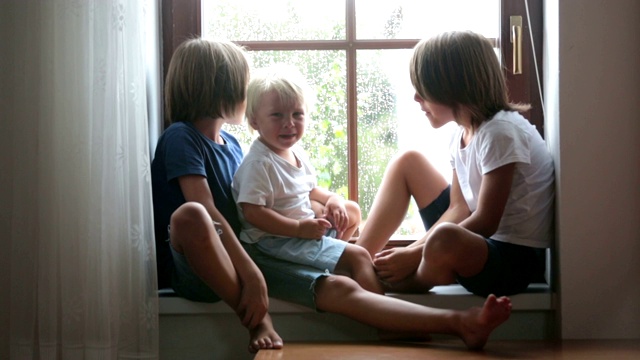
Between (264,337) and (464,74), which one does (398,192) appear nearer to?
(464,74)

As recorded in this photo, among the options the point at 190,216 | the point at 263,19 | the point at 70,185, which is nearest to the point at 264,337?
the point at 190,216

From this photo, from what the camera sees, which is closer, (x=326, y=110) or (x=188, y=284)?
(x=188, y=284)

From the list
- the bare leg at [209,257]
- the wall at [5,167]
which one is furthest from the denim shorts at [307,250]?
the wall at [5,167]

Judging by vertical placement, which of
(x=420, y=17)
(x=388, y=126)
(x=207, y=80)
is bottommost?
(x=388, y=126)

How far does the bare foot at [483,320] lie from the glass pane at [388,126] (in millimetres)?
526

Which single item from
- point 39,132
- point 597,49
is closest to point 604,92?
point 597,49

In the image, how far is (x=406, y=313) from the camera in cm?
178

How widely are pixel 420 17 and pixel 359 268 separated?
2.13 ft

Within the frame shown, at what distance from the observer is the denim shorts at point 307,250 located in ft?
6.27

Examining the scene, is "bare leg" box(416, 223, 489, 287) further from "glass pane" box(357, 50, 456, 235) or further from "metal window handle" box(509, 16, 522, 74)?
"metal window handle" box(509, 16, 522, 74)

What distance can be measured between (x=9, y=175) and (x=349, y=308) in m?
0.72

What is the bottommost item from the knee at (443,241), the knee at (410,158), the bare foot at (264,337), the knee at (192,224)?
the bare foot at (264,337)

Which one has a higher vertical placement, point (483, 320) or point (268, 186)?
point (268, 186)

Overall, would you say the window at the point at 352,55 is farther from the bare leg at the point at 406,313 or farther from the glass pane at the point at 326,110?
the bare leg at the point at 406,313
